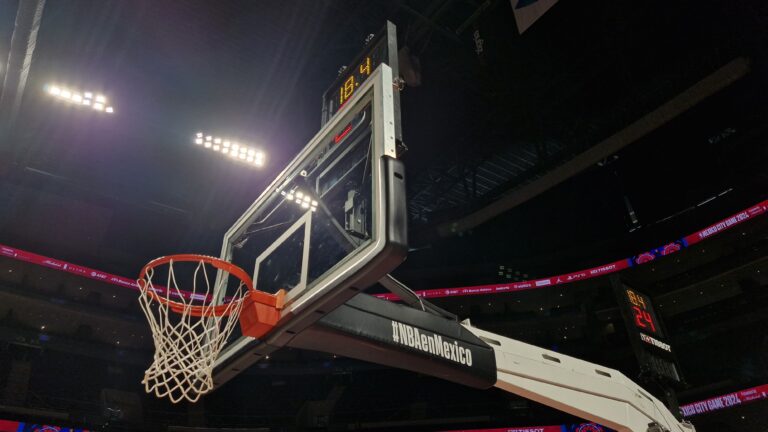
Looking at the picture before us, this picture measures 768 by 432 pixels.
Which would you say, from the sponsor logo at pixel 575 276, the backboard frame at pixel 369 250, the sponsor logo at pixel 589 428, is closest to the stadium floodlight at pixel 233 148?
the backboard frame at pixel 369 250

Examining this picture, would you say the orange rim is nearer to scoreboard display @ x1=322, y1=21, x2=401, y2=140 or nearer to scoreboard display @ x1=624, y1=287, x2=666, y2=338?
scoreboard display @ x1=322, y1=21, x2=401, y2=140

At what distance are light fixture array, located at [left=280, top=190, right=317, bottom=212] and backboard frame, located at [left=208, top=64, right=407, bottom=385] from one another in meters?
0.13

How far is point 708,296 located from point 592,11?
11398mm

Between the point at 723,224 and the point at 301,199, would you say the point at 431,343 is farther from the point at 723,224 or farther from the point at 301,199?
the point at 723,224

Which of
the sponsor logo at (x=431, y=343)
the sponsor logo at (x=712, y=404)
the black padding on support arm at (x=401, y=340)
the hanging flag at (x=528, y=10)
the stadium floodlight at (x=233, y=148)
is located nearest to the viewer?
the black padding on support arm at (x=401, y=340)

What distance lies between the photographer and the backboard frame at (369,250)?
221 cm

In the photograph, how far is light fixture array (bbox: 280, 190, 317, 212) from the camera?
125 inches

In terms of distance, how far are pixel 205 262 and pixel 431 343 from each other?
1.42 metres

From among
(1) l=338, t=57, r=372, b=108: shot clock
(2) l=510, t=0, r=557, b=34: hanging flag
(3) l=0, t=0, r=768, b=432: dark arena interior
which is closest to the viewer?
(3) l=0, t=0, r=768, b=432: dark arena interior

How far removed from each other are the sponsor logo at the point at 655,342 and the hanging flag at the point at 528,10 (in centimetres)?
395

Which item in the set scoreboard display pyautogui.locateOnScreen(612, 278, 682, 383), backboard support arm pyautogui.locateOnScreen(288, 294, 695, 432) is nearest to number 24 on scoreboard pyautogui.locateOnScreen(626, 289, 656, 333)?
scoreboard display pyautogui.locateOnScreen(612, 278, 682, 383)

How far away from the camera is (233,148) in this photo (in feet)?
30.2

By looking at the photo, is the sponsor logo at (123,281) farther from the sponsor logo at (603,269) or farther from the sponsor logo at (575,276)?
the sponsor logo at (603,269)

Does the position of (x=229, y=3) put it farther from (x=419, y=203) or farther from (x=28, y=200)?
(x=28, y=200)
